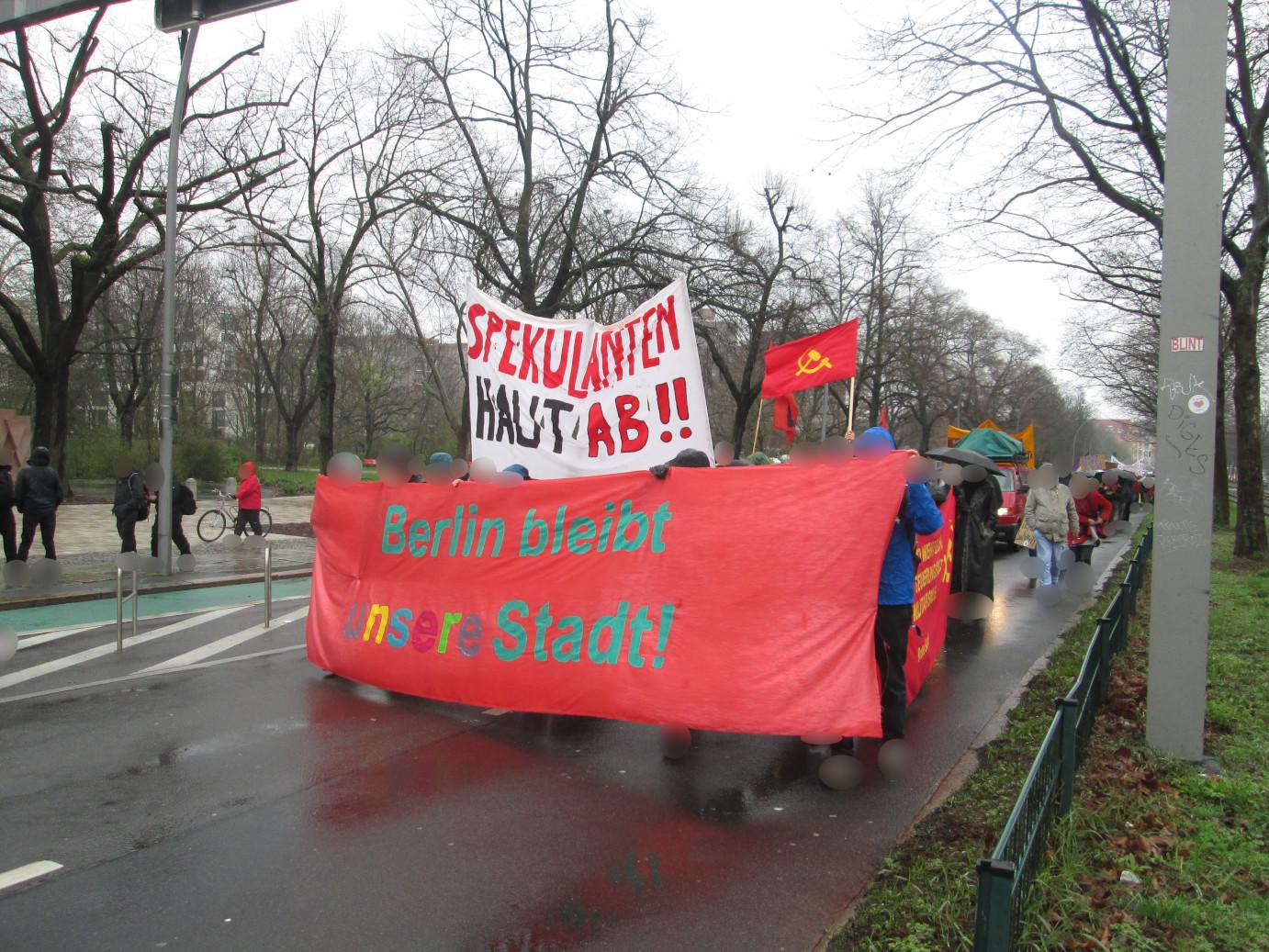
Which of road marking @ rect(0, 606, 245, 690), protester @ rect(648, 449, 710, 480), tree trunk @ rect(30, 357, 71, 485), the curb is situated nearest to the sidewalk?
the curb

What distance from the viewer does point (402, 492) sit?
7.05m

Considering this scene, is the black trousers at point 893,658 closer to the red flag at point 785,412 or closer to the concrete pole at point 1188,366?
the concrete pole at point 1188,366

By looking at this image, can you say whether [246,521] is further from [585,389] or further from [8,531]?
[585,389]

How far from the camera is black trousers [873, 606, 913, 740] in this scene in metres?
5.14

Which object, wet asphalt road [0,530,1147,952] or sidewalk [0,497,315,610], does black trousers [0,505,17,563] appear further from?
wet asphalt road [0,530,1147,952]

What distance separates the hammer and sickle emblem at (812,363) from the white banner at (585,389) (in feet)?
10.4

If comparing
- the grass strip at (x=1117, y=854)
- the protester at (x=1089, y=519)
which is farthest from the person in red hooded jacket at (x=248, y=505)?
the grass strip at (x=1117, y=854)

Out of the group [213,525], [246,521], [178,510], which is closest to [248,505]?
[246,521]

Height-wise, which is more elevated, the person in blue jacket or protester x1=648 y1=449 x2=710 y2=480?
protester x1=648 y1=449 x2=710 y2=480

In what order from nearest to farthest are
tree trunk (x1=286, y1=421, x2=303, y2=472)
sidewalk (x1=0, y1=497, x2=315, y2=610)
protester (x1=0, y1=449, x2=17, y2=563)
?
sidewalk (x1=0, y1=497, x2=315, y2=610)
protester (x1=0, y1=449, x2=17, y2=563)
tree trunk (x1=286, y1=421, x2=303, y2=472)

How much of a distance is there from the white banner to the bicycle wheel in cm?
1449

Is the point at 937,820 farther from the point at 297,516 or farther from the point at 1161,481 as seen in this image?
the point at 297,516

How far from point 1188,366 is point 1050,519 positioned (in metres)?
8.03

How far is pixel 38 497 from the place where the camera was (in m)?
13.2
